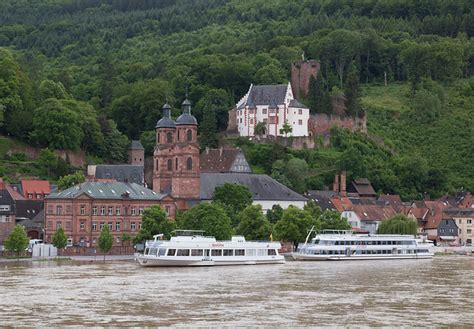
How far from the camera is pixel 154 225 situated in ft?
373

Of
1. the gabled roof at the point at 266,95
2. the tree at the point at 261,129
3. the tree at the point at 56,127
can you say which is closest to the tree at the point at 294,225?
the tree at the point at 56,127

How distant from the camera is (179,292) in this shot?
242ft

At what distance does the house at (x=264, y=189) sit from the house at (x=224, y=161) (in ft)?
22.6

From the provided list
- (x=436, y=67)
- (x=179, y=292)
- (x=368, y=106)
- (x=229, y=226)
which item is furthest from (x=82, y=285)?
(x=436, y=67)

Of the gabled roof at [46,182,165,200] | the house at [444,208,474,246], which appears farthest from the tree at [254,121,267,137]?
the gabled roof at [46,182,165,200]

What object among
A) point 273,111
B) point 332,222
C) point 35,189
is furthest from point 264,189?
point 35,189

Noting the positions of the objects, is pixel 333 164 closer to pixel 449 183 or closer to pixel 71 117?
pixel 449 183

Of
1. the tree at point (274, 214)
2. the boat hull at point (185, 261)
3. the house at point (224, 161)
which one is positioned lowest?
the boat hull at point (185, 261)

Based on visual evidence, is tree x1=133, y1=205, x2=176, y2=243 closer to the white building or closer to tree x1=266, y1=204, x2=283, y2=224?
tree x1=266, y1=204, x2=283, y2=224

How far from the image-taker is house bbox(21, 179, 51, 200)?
13200 cm

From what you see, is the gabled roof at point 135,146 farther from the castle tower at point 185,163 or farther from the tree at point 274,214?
the tree at point 274,214

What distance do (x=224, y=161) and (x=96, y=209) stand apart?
3100 centimetres

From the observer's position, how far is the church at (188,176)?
129 metres

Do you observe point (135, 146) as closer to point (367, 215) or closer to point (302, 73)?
point (367, 215)
